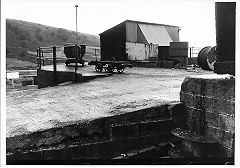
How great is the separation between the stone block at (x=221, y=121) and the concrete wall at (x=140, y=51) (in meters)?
15.2

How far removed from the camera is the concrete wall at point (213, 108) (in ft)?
10.3

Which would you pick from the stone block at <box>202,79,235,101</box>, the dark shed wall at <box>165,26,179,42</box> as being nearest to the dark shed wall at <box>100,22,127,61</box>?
the dark shed wall at <box>165,26,179,42</box>

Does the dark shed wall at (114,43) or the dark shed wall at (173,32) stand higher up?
the dark shed wall at (173,32)

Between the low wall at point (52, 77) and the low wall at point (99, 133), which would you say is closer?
the low wall at point (99, 133)

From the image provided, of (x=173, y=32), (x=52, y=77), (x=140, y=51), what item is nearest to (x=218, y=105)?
(x=52, y=77)

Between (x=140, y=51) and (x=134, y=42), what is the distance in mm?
881

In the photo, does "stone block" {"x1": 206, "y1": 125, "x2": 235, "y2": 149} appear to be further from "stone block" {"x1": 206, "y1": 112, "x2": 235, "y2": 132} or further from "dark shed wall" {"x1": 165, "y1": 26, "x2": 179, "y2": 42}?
"dark shed wall" {"x1": 165, "y1": 26, "x2": 179, "y2": 42}

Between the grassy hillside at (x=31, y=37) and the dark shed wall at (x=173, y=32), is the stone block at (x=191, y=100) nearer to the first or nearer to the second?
the dark shed wall at (x=173, y=32)

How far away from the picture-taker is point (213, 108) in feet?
11.3

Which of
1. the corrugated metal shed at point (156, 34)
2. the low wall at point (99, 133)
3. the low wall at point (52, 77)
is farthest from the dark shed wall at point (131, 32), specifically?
the low wall at point (99, 133)

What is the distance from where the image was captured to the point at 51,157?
2.89 meters

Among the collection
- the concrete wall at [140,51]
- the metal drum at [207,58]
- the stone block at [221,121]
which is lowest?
the stone block at [221,121]

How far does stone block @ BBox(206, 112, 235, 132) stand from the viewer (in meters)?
3.12
